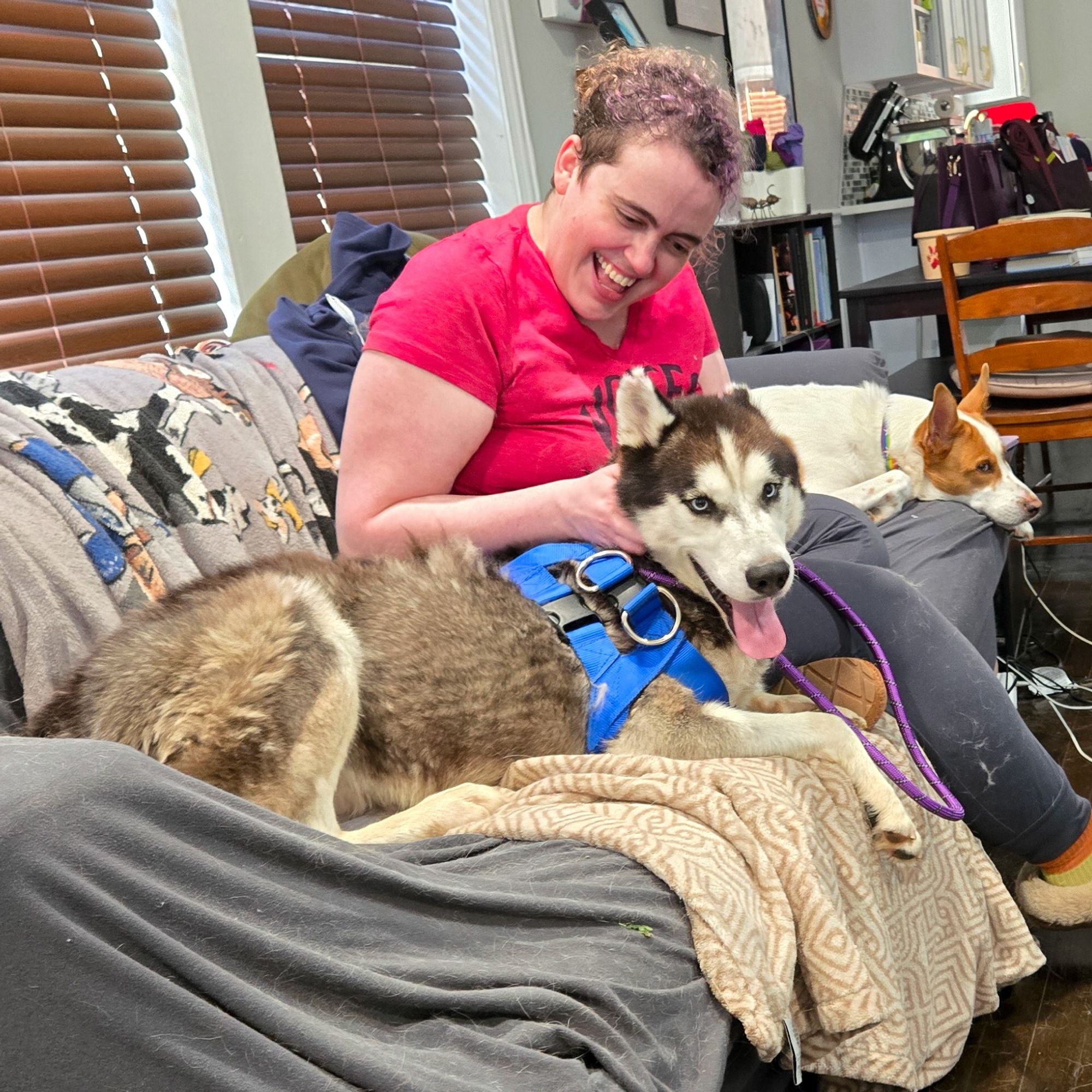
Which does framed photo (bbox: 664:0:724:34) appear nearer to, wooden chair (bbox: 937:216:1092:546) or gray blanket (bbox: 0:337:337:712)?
wooden chair (bbox: 937:216:1092:546)

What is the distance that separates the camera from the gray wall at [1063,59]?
8.68 metres

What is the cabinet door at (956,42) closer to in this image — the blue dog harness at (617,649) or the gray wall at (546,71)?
the gray wall at (546,71)

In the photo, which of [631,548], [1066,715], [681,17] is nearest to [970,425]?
[1066,715]

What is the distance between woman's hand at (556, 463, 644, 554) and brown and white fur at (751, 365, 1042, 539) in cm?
159

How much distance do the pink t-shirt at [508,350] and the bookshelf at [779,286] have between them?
230cm

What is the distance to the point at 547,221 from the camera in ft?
6.01

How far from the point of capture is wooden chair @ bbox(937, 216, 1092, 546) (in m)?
→ 3.47

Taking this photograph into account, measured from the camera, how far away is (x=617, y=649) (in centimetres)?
151

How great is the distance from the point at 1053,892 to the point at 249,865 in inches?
53.7

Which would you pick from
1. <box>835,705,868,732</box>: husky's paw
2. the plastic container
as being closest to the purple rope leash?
<box>835,705,868,732</box>: husky's paw

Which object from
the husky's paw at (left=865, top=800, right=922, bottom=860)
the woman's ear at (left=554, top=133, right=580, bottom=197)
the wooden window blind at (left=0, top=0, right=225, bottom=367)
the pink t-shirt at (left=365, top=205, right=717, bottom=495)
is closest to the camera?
the husky's paw at (left=865, top=800, right=922, bottom=860)

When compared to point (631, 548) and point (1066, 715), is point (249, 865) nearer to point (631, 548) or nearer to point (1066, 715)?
point (631, 548)

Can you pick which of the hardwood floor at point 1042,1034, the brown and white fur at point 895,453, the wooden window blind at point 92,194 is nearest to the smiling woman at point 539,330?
the hardwood floor at point 1042,1034

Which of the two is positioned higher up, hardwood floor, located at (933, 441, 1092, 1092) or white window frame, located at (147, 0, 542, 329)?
white window frame, located at (147, 0, 542, 329)
